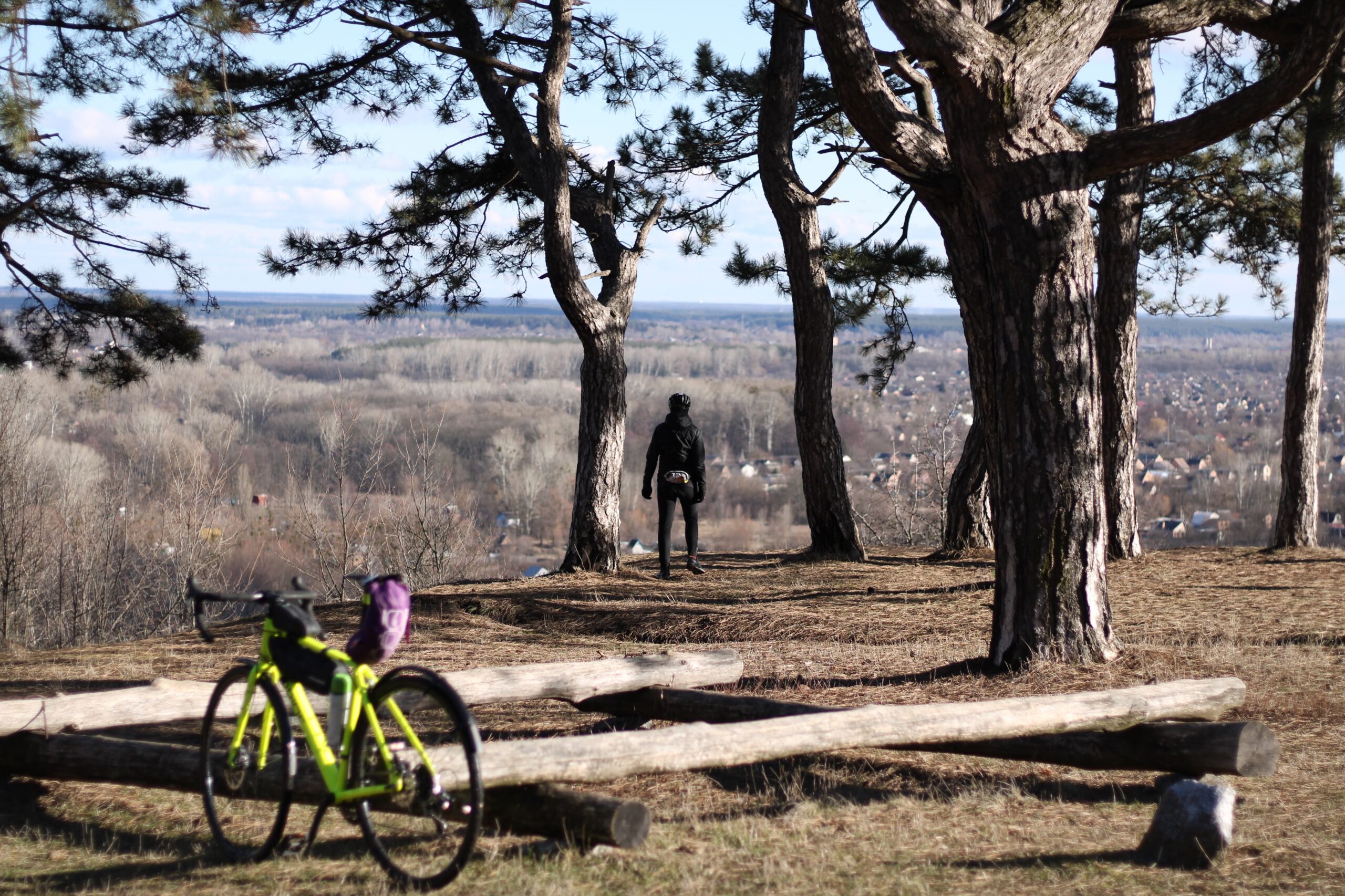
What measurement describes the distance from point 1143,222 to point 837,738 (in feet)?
40.6

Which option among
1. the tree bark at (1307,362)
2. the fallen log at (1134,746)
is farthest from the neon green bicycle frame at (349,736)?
the tree bark at (1307,362)

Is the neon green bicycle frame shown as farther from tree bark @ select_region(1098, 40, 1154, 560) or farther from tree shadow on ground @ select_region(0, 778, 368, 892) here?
tree bark @ select_region(1098, 40, 1154, 560)

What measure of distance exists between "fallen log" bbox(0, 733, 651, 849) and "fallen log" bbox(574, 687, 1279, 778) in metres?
1.23

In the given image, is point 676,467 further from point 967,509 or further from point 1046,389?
point 1046,389

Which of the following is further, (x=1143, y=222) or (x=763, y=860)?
(x=1143, y=222)

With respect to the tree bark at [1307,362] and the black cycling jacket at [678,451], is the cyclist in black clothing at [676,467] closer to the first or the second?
the black cycling jacket at [678,451]

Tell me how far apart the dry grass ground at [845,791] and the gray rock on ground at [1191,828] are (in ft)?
0.27

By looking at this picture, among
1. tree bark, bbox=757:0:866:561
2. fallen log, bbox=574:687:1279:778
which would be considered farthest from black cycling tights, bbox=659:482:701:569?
fallen log, bbox=574:687:1279:778

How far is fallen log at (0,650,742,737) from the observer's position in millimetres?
5512

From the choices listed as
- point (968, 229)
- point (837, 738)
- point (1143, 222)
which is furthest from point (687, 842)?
point (1143, 222)

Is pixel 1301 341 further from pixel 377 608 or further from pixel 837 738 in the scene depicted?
pixel 377 608

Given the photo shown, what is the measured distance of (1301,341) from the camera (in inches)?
520

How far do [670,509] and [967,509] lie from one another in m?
3.85

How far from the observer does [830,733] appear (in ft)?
16.4
